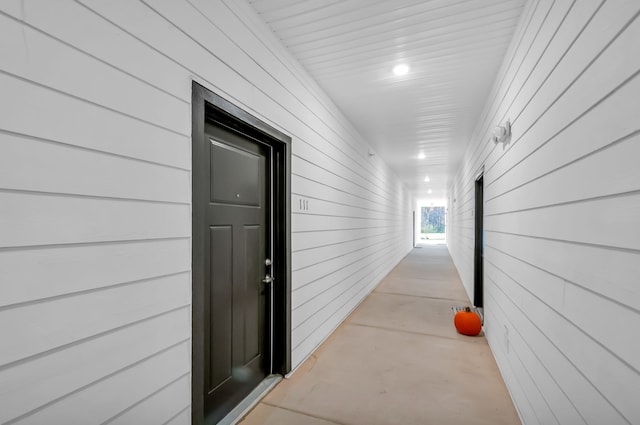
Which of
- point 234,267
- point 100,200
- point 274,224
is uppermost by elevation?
point 100,200

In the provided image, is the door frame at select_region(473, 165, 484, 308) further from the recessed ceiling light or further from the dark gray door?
the dark gray door

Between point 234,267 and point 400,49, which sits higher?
point 400,49

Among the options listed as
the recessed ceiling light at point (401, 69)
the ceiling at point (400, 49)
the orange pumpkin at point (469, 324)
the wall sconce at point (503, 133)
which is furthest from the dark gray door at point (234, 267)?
the orange pumpkin at point (469, 324)

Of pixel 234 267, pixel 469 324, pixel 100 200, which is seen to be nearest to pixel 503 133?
pixel 469 324

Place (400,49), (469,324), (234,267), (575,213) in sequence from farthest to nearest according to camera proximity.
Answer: (469,324) < (400,49) < (234,267) < (575,213)

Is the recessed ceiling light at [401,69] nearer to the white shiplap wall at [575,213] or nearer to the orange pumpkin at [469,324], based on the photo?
the white shiplap wall at [575,213]

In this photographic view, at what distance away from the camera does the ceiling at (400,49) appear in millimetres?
1999

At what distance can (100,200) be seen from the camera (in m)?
1.11

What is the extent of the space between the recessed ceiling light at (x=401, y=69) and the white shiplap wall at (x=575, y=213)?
0.82 meters

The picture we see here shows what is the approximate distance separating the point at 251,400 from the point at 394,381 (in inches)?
45.1

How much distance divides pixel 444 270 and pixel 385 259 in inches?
78.6

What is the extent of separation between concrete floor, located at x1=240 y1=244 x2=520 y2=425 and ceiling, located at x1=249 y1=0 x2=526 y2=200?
2667 millimetres

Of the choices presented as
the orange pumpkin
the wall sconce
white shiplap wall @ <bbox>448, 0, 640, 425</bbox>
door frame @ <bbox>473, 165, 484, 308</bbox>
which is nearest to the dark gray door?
white shiplap wall @ <bbox>448, 0, 640, 425</bbox>

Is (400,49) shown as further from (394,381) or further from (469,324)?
(469,324)
